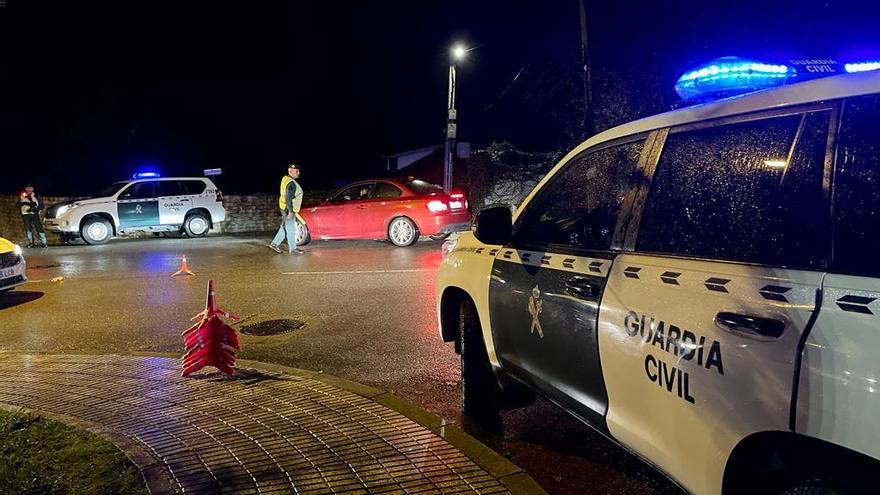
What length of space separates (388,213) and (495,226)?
11165mm

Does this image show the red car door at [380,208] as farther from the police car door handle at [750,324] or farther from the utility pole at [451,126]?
the police car door handle at [750,324]

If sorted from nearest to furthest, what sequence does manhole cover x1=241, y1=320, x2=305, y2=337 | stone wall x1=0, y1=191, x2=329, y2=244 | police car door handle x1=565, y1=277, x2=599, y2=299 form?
police car door handle x1=565, y1=277, x2=599, y2=299, manhole cover x1=241, y1=320, x2=305, y2=337, stone wall x1=0, y1=191, x2=329, y2=244

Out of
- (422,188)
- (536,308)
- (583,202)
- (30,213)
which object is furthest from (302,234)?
(536,308)

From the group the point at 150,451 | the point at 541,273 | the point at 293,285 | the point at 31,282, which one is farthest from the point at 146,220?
the point at 541,273

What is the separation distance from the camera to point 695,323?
2.26 m

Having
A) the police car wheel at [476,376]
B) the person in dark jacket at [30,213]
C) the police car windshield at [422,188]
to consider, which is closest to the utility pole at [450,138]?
the police car windshield at [422,188]

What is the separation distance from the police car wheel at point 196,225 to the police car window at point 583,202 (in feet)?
54.7

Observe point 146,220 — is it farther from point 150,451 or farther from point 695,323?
point 695,323

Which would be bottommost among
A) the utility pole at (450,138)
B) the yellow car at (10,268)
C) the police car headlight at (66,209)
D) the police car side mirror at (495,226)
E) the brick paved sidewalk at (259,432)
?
the brick paved sidewalk at (259,432)

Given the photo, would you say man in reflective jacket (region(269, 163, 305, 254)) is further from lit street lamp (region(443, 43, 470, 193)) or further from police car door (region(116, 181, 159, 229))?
police car door (region(116, 181, 159, 229))

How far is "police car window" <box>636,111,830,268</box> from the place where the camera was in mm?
2088

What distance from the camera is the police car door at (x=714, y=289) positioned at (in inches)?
79.2

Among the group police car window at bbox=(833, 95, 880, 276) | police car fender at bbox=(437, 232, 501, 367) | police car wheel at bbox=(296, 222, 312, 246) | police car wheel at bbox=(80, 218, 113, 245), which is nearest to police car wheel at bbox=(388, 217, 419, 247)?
police car wheel at bbox=(296, 222, 312, 246)

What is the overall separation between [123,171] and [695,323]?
3771 centimetres
